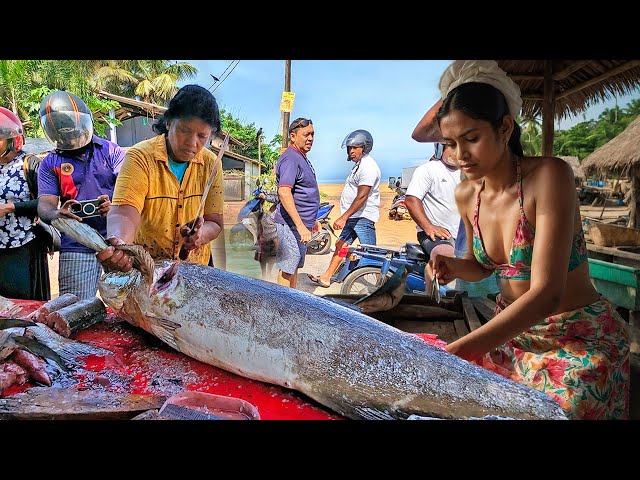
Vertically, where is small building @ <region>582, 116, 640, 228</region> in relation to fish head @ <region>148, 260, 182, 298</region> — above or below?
above

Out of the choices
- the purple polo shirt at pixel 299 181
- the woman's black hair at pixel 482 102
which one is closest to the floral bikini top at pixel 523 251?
the woman's black hair at pixel 482 102

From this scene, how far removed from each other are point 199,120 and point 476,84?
3.31 feet

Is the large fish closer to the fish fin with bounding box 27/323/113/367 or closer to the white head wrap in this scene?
the fish fin with bounding box 27/323/113/367

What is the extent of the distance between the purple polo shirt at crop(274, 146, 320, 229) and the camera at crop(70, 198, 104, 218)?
0.77 meters

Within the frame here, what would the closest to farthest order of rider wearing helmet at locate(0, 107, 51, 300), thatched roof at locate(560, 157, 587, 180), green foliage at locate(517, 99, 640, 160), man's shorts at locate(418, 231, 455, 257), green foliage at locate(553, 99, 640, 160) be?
thatched roof at locate(560, 157, 587, 180), green foliage at locate(517, 99, 640, 160), green foliage at locate(553, 99, 640, 160), man's shorts at locate(418, 231, 455, 257), rider wearing helmet at locate(0, 107, 51, 300)

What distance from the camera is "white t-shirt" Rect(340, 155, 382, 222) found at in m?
1.90

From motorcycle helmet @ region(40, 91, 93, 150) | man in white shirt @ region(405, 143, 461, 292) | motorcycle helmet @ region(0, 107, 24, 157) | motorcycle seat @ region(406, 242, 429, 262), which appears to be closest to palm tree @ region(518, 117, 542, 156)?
man in white shirt @ region(405, 143, 461, 292)

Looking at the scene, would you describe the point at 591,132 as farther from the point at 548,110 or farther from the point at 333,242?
the point at 333,242

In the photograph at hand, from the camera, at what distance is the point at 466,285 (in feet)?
6.52

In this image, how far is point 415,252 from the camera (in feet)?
7.11

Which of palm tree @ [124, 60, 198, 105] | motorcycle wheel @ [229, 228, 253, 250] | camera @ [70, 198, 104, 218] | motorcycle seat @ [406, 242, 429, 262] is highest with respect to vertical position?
palm tree @ [124, 60, 198, 105]
